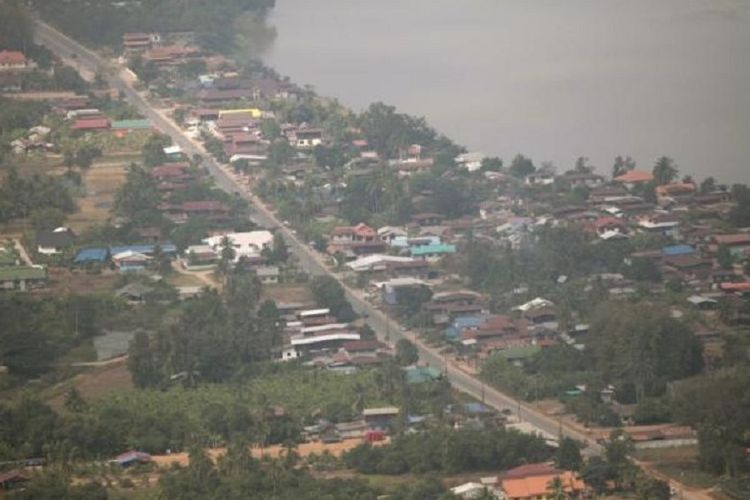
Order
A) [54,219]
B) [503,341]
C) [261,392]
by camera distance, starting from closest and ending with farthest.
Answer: [261,392] < [503,341] < [54,219]

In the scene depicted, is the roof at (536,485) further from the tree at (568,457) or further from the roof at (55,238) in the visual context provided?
the roof at (55,238)

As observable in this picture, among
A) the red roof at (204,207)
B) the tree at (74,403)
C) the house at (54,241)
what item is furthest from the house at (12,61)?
the tree at (74,403)

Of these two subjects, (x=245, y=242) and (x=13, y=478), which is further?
(x=245, y=242)

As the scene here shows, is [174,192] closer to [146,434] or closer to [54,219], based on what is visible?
[54,219]

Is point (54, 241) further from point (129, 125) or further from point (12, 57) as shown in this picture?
point (12, 57)

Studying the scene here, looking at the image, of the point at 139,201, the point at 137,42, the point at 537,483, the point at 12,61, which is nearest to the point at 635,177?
the point at 139,201

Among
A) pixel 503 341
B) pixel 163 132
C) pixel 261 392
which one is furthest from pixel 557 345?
pixel 163 132
